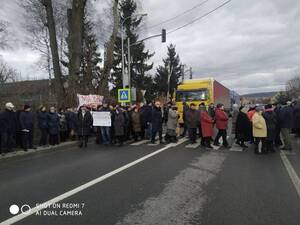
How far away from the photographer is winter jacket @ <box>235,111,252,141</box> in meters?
12.5

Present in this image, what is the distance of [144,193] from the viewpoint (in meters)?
6.18

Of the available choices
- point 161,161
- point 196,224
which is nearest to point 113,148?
point 161,161

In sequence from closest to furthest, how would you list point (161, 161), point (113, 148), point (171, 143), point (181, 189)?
point (181, 189), point (161, 161), point (113, 148), point (171, 143)

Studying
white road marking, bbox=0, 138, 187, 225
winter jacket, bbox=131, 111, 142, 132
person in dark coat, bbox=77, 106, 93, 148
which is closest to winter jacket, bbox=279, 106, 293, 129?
white road marking, bbox=0, 138, 187, 225

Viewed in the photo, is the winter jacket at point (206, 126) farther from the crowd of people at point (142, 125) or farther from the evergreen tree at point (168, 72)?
the evergreen tree at point (168, 72)

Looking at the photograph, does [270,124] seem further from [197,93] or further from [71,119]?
[197,93]

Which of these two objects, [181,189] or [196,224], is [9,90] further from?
[196,224]

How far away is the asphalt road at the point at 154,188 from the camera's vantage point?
4.94m

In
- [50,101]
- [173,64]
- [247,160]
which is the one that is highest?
[173,64]

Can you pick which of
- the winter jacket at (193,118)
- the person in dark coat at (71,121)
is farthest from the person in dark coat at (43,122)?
the winter jacket at (193,118)

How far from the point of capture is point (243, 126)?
12.5 metres

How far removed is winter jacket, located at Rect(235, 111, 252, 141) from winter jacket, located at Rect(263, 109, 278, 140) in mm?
1270

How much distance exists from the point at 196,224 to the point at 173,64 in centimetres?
6255

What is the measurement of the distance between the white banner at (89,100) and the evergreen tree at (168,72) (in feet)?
110
